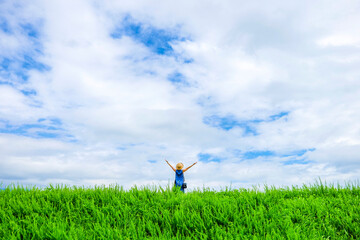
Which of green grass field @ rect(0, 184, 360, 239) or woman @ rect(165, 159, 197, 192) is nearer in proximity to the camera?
green grass field @ rect(0, 184, 360, 239)

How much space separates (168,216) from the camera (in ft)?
21.1

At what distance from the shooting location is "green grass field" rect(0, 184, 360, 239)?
5.80 meters

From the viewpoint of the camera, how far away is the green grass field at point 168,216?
228 inches

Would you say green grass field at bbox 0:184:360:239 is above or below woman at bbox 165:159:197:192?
below

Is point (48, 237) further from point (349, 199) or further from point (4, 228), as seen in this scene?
point (349, 199)

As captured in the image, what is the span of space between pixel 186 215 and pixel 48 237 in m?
2.67

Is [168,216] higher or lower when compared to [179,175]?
lower

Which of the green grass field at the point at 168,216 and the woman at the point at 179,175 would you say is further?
the woman at the point at 179,175

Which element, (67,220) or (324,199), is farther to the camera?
(324,199)

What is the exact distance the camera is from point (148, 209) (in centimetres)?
705

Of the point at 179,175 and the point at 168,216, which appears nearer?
the point at 168,216

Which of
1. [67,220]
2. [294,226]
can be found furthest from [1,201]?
[294,226]

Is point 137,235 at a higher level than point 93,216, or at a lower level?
lower

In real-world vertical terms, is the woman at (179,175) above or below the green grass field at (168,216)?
above
